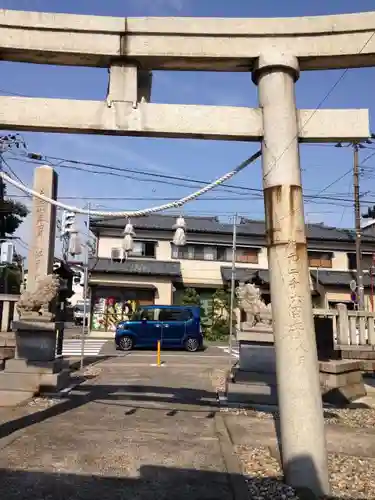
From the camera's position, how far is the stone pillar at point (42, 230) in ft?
32.8

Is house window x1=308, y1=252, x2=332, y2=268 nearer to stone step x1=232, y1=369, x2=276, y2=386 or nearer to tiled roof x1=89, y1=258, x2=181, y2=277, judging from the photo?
tiled roof x1=89, y1=258, x2=181, y2=277

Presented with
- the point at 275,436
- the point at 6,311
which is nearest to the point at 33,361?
the point at 6,311

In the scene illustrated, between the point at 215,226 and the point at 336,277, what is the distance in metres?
10.4

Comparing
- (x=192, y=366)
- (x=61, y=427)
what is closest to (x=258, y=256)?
(x=192, y=366)

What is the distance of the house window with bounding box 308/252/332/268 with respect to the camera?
107 ft

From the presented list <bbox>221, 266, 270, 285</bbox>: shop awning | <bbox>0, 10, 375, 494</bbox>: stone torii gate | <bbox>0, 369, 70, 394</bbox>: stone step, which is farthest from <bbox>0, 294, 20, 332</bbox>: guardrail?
<bbox>221, 266, 270, 285</bbox>: shop awning

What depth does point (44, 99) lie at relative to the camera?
4.91 meters

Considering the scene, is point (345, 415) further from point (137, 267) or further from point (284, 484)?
point (137, 267)

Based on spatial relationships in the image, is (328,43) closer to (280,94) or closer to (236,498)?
(280,94)

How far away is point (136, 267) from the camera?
1168 inches

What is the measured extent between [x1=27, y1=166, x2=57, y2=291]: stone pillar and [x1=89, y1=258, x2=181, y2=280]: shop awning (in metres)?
18.7

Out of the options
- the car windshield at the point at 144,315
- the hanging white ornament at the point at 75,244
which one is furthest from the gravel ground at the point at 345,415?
the car windshield at the point at 144,315

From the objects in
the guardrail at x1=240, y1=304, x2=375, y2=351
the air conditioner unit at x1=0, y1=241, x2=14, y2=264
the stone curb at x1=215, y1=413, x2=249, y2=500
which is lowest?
the stone curb at x1=215, y1=413, x2=249, y2=500

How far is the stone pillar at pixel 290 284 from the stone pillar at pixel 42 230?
671cm
